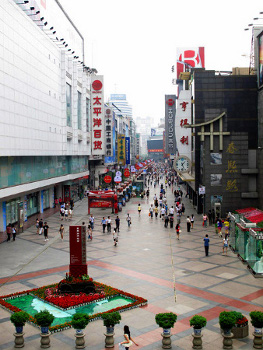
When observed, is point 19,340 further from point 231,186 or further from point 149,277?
point 231,186

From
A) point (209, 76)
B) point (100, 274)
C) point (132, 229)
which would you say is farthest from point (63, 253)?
point (209, 76)

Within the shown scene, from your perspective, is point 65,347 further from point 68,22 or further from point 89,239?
point 68,22

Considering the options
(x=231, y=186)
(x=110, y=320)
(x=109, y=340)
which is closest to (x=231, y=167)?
(x=231, y=186)

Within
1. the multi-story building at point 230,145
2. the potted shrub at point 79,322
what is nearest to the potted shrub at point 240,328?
the potted shrub at point 79,322

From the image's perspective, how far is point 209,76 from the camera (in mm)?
45781

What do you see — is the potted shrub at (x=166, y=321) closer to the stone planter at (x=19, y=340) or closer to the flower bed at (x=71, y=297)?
the flower bed at (x=71, y=297)

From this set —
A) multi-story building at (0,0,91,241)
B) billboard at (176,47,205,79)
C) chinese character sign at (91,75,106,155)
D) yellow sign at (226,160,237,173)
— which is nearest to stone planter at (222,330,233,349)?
multi-story building at (0,0,91,241)

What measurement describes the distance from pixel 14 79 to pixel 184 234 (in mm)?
19505

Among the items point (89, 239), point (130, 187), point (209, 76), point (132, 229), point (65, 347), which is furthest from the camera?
point (130, 187)

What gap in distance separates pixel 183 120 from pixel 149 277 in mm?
36925

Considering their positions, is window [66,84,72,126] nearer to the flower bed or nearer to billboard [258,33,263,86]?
billboard [258,33,263,86]

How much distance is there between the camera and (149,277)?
22.5 m

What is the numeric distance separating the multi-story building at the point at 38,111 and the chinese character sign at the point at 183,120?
15055mm

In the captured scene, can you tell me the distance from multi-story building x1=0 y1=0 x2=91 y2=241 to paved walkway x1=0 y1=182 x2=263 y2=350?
→ 619 centimetres
